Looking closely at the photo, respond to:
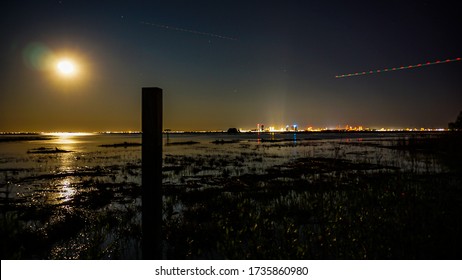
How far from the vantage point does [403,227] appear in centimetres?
631

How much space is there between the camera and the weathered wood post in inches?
157

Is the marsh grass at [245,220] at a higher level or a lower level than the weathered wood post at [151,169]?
lower

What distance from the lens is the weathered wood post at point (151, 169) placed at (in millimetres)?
4000

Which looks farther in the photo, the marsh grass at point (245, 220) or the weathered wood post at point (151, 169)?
the marsh grass at point (245, 220)

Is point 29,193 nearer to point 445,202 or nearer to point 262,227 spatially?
point 262,227

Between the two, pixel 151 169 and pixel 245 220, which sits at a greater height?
pixel 151 169

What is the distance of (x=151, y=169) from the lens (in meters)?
4.07

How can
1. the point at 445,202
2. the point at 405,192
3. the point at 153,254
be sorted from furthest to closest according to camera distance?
the point at 405,192
the point at 445,202
the point at 153,254

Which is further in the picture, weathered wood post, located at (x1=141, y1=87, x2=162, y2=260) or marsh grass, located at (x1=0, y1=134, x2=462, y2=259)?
marsh grass, located at (x1=0, y1=134, x2=462, y2=259)

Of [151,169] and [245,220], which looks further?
[245,220]

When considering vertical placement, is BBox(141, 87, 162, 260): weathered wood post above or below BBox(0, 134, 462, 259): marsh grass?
above
